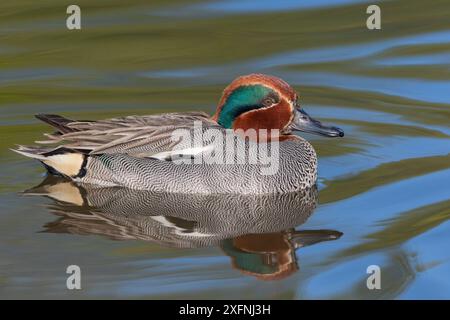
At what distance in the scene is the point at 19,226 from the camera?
8.87m

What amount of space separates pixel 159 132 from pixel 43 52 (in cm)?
342

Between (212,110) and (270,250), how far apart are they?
11.2 feet

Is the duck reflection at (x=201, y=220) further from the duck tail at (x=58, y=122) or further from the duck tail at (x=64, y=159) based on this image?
the duck tail at (x=58, y=122)

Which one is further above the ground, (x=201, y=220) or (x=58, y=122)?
(x=58, y=122)

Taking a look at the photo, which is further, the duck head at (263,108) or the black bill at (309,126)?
the black bill at (309,126)

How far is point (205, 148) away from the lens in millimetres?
9719

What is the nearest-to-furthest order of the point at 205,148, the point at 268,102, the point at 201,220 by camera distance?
the point at 201,220, the point at 205,148, the point at 268,102

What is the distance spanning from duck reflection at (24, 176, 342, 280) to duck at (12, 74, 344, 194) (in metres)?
0.09

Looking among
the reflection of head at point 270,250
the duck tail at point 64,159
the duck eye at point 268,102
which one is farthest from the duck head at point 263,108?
the reflection of head at point 270,250

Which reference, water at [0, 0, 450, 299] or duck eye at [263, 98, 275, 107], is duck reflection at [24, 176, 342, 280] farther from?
duck eye at [263, 98, 275, 107]

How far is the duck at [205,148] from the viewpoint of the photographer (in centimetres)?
973

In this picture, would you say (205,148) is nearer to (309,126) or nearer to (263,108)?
(263,108)

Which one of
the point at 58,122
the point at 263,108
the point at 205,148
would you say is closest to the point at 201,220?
the point at 205,148

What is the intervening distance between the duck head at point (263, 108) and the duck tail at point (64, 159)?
111cm
